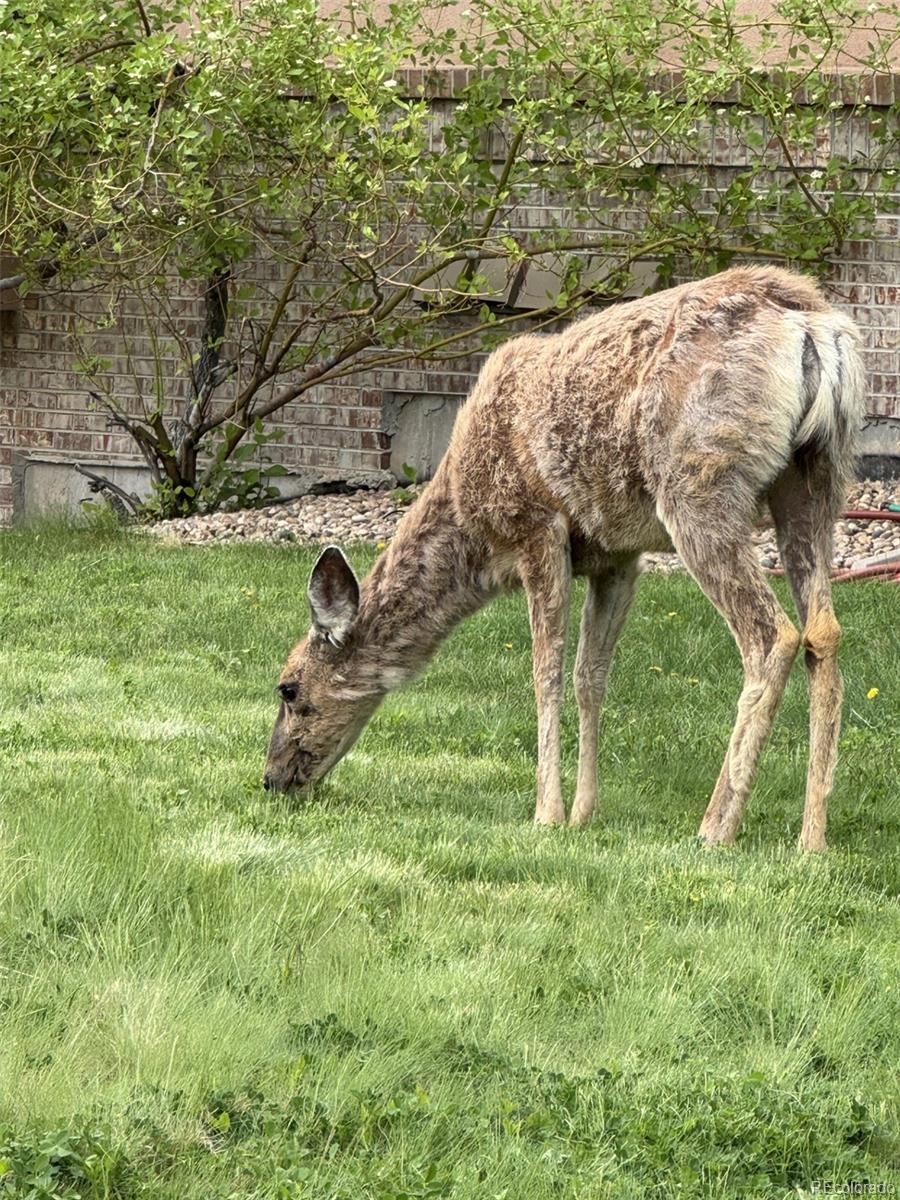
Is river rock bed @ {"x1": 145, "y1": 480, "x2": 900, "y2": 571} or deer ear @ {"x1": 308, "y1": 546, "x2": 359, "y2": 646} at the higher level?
river rock bed @ {"x1": 145, "y1": 480, "x2": 900, "y2": 571}

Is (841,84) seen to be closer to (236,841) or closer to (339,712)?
(339,712)

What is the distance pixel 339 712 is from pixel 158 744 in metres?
0.76

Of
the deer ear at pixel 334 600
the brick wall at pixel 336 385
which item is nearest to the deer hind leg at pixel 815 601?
Answer: the deer ear at pixel 334 600

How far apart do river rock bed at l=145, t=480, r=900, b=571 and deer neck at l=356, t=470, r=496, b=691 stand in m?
5.17

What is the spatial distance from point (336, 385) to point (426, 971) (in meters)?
10.6

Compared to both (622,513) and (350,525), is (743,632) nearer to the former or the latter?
(622,513)

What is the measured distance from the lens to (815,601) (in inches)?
260

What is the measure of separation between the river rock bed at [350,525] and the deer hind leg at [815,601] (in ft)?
18.5

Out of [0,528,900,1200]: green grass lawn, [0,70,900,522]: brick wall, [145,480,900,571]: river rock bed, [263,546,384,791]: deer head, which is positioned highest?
[0,70,900,522]: brick wall

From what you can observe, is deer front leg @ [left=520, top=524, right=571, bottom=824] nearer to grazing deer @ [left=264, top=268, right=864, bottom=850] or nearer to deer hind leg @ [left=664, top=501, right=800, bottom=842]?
grazing deer @ [left=264, top=268, right=864, bottom=850]

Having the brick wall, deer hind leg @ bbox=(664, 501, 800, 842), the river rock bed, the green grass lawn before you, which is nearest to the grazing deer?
deer hind leg @ bbox=(664, 501, 800, 842)

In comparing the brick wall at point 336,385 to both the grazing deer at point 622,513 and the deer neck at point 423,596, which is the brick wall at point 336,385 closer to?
the grazing deer at point 622,513

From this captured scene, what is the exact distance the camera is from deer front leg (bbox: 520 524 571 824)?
6.91 meters

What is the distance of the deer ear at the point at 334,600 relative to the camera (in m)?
7.21
